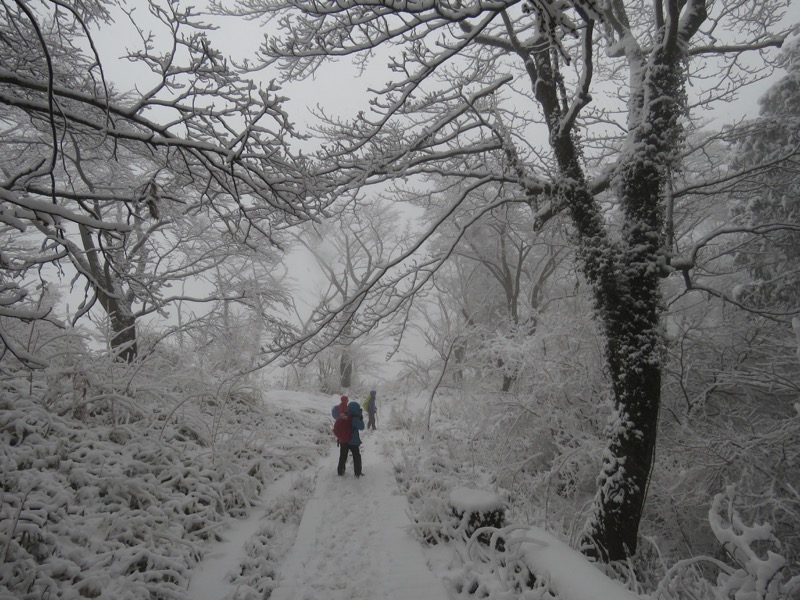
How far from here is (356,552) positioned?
4051 millimetres

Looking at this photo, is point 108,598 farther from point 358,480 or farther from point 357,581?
point 358,480

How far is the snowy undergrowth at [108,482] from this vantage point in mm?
2896

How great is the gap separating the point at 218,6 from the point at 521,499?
26.9 feet

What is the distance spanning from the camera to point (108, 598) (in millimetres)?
2793

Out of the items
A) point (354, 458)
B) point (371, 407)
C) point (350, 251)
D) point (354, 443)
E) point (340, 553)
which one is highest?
point (350, 251)

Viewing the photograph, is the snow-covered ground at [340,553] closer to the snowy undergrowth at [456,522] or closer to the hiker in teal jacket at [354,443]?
the snowy undergrowth at [456,522]

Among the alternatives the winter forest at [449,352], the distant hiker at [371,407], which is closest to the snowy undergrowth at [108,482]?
the winter forest at [449,352]

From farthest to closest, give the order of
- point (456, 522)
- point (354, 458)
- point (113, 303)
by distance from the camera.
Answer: point (113, 303) < point (354, 458) < point (456, 522)

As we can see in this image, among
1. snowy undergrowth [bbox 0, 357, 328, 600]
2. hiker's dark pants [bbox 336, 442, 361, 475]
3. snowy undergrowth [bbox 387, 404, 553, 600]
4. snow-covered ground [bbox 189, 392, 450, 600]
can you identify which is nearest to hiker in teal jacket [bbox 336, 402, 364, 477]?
hiker's dark pants [bbox 336, 442, 361, 475]

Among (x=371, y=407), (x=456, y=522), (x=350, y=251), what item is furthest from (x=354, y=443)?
(x=350, y=251)

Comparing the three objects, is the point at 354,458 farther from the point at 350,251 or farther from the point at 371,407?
the point at 350,251

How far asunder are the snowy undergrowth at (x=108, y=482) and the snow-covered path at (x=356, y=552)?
1015 millimetres

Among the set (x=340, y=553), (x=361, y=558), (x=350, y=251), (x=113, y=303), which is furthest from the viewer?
(x=350, y=251)

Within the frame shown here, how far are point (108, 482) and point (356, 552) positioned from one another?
273 centimetres
